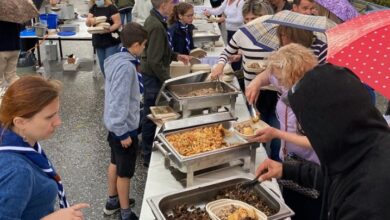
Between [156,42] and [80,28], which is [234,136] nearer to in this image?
[156,42]

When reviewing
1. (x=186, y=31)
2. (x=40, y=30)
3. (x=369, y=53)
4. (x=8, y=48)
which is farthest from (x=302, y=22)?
(x=40, y=30)

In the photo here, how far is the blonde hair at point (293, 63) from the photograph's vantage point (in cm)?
178

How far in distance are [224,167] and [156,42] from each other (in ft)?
4.30

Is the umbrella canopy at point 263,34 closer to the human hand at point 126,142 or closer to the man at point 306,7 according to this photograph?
the man at point 306,7

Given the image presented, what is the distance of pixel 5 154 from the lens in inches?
49.4

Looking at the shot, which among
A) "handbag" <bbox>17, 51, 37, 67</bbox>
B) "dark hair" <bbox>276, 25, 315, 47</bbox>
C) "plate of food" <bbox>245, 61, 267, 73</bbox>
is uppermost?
"dark hair" <bbox>276, 25, 315, 47</bbox>

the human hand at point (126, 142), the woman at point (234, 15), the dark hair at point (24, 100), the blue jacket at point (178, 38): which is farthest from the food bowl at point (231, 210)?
the woman at point (234, 15)

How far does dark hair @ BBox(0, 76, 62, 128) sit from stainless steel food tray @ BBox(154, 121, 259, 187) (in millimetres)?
732

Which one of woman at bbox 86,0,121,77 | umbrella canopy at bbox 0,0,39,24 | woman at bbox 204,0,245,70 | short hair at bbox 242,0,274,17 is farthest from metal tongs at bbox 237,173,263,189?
woman at bbox 204,0,245,70

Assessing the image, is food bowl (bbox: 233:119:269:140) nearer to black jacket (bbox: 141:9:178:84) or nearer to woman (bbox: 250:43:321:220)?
woman (bbox: 250:43:321:220)

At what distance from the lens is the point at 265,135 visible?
1.97m

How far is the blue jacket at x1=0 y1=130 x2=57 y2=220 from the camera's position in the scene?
1.19 meters

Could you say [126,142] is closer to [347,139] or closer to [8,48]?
[347,139]

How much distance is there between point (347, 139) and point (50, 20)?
15.8 feet
